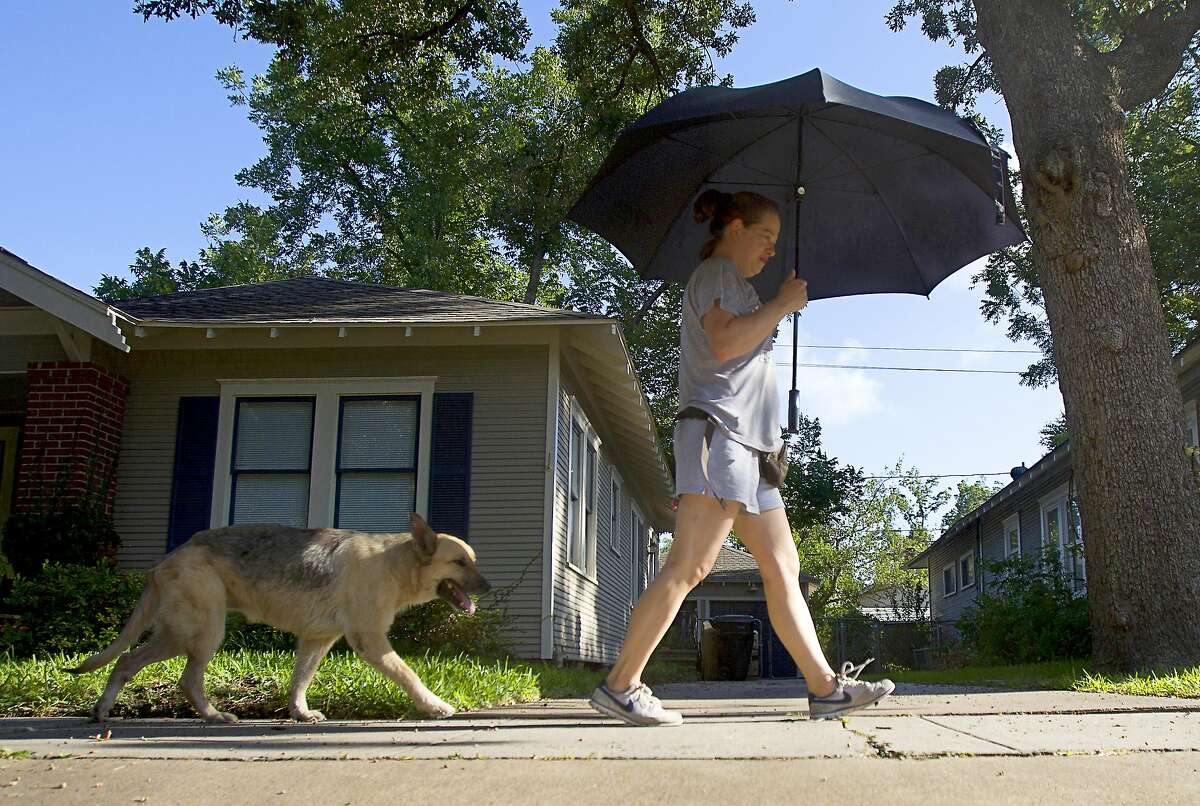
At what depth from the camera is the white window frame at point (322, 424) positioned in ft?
37.6

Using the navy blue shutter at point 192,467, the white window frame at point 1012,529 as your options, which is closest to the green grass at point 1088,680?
the navy blue shutter at point 192,467

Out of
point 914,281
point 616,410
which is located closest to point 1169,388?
point 914,281

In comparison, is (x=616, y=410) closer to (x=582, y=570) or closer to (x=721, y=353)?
(x=582, y=570)

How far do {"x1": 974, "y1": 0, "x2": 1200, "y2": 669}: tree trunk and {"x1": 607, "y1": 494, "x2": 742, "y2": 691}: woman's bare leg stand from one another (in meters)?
5.46

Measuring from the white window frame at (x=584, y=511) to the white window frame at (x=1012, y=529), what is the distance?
13356mm

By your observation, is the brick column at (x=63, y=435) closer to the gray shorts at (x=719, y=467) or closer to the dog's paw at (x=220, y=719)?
the dog's paw at (x=220, y=719)

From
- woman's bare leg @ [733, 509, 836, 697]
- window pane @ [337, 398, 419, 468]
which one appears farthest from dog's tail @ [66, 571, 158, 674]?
window pane @ [337, 398, 419, 468]

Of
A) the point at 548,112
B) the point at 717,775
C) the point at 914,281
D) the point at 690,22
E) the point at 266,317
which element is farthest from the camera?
the point at 548,112

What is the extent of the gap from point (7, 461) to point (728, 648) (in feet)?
35.0

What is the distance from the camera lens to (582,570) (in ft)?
46.1

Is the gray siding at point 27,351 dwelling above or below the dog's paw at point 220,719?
above

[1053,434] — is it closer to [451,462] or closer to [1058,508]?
[1058,508]

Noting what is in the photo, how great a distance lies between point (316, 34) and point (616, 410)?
7.35m

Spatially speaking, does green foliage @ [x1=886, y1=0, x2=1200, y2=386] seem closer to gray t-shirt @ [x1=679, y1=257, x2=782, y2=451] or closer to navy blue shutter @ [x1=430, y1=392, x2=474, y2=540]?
navy blue shutter @ [x1=430, y1=392, x2=474, y2=540]
